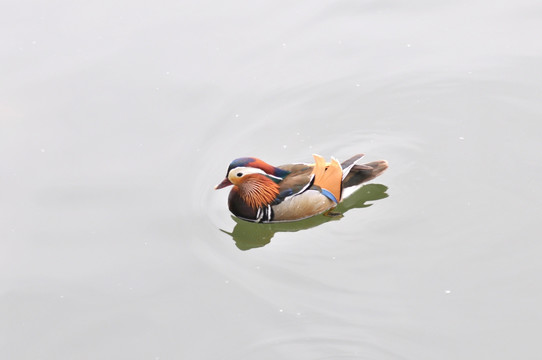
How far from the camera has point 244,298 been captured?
7465mm

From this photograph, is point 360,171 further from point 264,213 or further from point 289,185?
point 264,213

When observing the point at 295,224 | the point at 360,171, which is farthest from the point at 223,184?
the point at 360,171

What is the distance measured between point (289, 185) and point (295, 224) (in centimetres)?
40

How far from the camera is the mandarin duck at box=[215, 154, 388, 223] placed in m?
8.30

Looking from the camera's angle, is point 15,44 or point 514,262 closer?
point 514,262

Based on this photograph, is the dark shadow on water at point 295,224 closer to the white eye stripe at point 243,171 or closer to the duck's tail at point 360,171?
the duck's tail at point 360,171

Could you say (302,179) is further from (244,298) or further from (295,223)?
(244,298)

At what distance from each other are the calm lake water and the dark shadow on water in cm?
2

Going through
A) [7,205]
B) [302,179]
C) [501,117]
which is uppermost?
[501,117]

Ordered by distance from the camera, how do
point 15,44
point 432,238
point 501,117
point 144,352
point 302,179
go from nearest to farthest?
point 144,352 → point 432,238 → point 302,179 → point 501,117 → point 15,44

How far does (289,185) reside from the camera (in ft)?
27.4

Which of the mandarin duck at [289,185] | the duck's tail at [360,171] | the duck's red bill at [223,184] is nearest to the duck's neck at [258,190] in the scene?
the mandarin duck at [289,185]

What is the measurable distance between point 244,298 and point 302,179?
1454 mm

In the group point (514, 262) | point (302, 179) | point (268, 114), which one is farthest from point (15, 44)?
point (514, 262)
